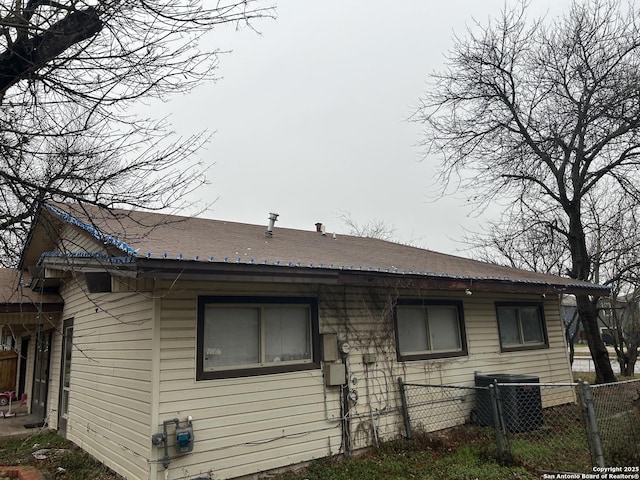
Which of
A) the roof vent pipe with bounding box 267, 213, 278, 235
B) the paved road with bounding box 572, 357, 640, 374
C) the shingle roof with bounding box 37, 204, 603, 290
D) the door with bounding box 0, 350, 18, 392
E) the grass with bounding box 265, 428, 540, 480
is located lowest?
the paved road with bounding box 572, 357, 640, 374

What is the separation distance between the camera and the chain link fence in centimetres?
477

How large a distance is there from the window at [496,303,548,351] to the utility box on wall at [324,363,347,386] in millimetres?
4136

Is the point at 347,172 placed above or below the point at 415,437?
above

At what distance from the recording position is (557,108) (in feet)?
41.6

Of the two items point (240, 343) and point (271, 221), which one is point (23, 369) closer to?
point (271, 221)

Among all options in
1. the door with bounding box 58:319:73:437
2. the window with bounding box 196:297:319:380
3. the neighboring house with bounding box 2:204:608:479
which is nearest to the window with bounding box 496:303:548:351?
the neighboring house with bounding box 2:204:608:479

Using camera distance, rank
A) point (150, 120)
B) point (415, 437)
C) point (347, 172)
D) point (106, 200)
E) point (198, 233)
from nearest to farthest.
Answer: point (106, 200), point (150, 120), point (415, 437), point (198, 233), point (347, 172)

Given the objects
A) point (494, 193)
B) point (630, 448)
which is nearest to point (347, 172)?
point (494, 193)

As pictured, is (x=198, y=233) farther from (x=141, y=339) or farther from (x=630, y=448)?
(x=630, y=448)

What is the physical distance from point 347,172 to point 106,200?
→ 21.9 m

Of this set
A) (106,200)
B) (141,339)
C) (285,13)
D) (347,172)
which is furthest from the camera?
(347,172)

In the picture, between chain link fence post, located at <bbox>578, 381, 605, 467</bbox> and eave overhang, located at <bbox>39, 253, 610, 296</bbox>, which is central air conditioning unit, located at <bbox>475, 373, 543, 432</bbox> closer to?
eave overhang, located at <bbox>39, 253, 610, 296</bbox>

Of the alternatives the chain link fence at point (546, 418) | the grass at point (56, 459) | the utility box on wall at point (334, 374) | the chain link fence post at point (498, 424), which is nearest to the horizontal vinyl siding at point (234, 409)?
the utility box on wall at point (334, 374)

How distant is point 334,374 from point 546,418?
482 cm
